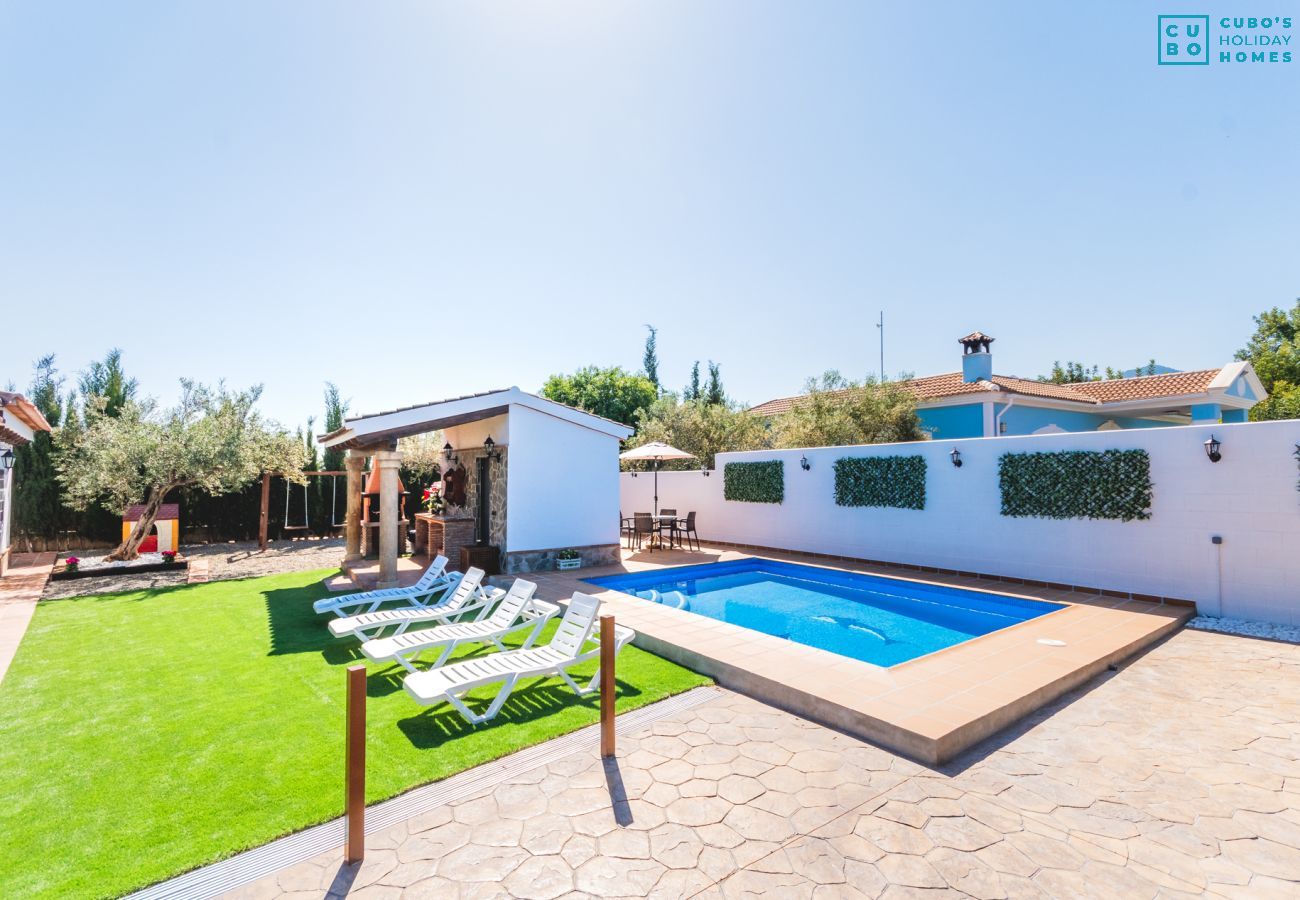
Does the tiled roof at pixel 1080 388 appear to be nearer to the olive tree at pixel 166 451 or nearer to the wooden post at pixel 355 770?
the olive tree at pixel 166 451

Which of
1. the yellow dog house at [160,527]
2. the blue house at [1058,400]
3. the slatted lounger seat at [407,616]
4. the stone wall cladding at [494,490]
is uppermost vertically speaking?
the blue house at [1058,400]

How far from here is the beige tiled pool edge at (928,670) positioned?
495 cm

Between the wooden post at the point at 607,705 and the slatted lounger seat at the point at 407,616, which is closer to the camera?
the wooden post at the point at 607,705

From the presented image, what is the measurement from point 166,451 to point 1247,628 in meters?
21.8

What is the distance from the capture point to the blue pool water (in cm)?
898

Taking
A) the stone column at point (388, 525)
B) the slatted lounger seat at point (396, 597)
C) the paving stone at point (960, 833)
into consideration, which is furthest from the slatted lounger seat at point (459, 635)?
the paving stone at point (960, 833)

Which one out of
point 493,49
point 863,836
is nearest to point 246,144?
point 493,49

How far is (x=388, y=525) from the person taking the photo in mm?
11281

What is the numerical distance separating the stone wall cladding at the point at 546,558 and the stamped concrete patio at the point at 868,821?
8109 millimetres

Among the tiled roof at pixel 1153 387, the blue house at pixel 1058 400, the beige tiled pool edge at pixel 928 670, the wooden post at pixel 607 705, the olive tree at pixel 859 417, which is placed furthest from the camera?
the tiled roof at pixel 1153 387

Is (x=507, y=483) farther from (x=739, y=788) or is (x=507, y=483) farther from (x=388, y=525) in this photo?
(x=739, y=788)

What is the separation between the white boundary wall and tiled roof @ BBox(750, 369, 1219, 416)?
9.03 meters

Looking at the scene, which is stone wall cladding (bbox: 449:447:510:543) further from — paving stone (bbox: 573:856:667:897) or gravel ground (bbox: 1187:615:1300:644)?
gravel ground (bbox: 1187:615:1300:644)

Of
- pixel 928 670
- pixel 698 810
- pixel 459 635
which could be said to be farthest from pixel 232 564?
pixel 928 670
